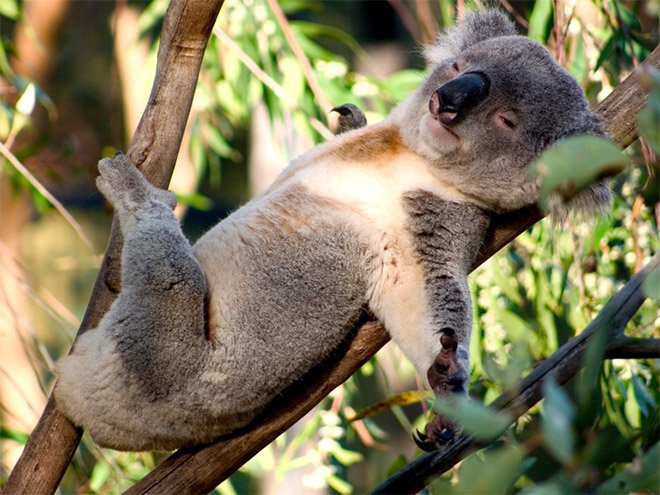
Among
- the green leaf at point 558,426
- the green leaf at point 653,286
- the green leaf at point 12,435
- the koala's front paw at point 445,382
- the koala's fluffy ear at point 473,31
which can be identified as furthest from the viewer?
the green leaf at point 12,435

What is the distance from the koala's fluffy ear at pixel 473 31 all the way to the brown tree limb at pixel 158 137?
0.69m

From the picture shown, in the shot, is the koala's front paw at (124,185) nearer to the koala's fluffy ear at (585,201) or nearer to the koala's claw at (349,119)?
the koala's claw at (349,119)

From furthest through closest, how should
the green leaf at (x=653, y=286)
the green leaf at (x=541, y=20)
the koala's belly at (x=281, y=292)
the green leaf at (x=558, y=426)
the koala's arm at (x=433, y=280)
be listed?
the green leaf at (x=541, y=20)
the koala's belly at (x=281, y=292)
the koala's arm at (x=433, y=280)
the green leaf at (x=653, y=286)
the green leaf at (x=558, y=426)

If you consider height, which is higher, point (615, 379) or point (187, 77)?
point (187, 77)

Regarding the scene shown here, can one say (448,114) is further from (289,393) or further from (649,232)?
(649,232)

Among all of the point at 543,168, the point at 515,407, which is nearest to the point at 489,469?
the point at 543,168

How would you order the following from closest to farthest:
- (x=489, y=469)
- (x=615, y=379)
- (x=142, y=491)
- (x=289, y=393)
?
(x=489, y=469)
(x=142, y=491)
(x=289, y=393)
(x=615, y=379)

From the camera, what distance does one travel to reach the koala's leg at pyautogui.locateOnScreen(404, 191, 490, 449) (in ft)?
5.49

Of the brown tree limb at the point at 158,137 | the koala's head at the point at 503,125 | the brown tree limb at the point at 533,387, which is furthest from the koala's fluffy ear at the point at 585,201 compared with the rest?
the brown tree limb at the point at 158,137

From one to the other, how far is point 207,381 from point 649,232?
4.61 ft

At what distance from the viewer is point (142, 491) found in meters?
1.74

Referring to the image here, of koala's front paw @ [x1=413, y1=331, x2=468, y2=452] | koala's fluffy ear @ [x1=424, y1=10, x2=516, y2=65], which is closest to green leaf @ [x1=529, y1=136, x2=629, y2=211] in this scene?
koala's front paw @ [x1=413, y1=331, x2=468, y2=452]

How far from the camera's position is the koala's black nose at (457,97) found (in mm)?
1784

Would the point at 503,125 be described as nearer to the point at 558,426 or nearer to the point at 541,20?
the point at 541,20
